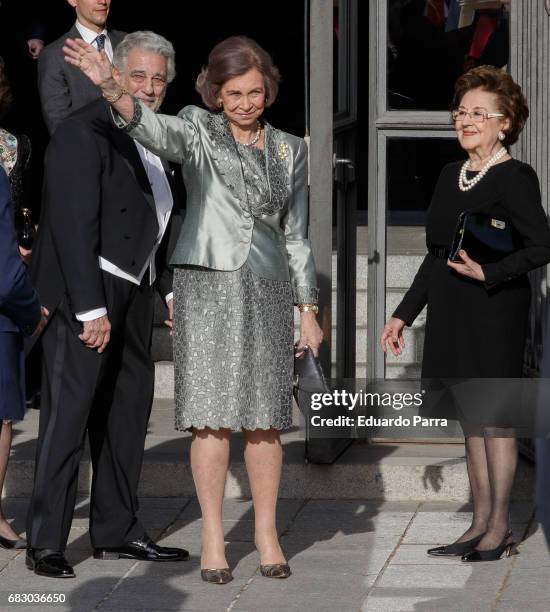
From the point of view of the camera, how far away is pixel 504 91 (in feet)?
19.2

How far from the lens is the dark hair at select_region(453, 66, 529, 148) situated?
19.2ft

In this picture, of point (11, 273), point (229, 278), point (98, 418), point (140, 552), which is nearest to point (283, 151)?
point (229, 278)

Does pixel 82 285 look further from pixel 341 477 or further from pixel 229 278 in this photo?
pixel 341 477

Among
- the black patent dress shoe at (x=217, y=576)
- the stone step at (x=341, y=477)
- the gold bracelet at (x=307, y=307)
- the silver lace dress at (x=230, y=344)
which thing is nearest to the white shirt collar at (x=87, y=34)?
the stone step at (x=341, y=477)

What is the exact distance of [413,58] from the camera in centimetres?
740

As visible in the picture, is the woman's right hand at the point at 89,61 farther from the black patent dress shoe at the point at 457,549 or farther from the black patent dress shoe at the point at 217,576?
the black patent dress shoe at the point at 457,549

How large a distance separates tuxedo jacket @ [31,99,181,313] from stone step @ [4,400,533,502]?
156 centimetres

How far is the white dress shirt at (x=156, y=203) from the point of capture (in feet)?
18.8

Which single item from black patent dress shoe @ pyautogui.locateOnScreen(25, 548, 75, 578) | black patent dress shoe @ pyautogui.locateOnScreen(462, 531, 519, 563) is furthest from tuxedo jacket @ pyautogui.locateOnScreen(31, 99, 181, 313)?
black patent dress shoe @ pyautogui.locateOnScreen(462, 531, 519, 563)

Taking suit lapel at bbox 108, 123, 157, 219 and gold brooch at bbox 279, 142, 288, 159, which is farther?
suit lapel at bbox 108, 123, 157, 219

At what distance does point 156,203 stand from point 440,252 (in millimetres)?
1102

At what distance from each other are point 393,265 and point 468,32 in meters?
1.18

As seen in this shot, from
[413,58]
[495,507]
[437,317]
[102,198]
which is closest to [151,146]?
[102,198]

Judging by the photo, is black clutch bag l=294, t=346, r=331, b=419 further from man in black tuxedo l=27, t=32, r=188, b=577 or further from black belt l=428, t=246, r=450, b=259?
black belt l=428, t=246, r=450, b=259
